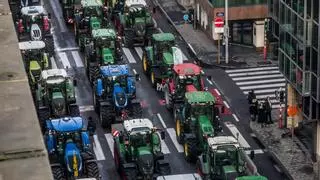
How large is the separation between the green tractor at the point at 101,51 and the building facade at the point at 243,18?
1047cm

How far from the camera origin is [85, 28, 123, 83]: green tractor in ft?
194

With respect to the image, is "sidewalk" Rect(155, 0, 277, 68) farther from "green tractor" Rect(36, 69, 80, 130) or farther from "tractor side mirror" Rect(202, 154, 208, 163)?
"tractor side mirror" Rect(202, 154, 208, 163)

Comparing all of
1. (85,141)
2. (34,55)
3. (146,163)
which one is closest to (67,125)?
(85,141)

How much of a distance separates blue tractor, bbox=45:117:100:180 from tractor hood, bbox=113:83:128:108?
9.60 metres

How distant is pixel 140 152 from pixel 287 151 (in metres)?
10.2

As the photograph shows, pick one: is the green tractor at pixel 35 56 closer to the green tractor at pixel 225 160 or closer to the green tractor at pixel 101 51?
Answer: the green tractor at pixel 101 51

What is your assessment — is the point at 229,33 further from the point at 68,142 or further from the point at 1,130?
the point at 1,130

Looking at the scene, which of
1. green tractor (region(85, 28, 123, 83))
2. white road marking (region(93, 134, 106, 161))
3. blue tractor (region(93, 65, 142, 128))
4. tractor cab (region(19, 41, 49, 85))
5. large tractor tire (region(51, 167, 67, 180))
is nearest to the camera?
large tractor tire (region(51, 167, 67, 180))

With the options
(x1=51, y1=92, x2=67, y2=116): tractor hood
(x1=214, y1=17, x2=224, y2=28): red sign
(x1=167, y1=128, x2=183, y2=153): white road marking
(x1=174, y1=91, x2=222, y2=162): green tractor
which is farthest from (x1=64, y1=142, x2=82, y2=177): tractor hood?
(x1=214, y1=17, x2=224, y2=28): red sign

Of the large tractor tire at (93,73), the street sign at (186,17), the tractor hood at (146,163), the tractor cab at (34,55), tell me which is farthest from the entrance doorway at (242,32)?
the tractor hood at (146,163)

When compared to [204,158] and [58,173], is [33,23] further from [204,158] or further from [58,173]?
[58,173]

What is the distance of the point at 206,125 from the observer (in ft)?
151

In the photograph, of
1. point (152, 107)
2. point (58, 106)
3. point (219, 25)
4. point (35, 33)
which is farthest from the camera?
point (35, 33)

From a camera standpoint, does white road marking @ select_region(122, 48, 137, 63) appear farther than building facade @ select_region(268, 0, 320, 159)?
Yes
